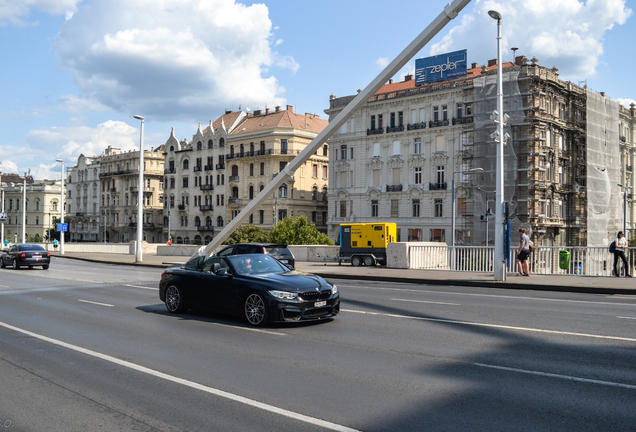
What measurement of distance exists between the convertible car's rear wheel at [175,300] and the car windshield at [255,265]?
1686mm

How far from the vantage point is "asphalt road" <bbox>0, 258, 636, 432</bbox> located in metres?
5.59

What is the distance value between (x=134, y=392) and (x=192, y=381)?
710mm

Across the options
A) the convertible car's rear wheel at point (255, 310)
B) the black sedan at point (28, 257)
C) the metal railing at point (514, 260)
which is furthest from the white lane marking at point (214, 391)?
the black sedan at point (28, 257)

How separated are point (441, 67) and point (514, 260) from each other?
39.1 meters

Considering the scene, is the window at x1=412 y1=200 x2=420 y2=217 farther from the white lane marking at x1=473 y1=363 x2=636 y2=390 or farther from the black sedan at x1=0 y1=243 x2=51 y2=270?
the white lane marking at x1=473 y1=363 x2=636 y2=390

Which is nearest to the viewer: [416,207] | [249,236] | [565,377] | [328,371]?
[565,377]

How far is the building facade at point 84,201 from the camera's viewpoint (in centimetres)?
11194

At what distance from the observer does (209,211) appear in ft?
288

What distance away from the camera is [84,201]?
115 meters

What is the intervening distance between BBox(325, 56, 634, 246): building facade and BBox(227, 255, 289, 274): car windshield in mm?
36138

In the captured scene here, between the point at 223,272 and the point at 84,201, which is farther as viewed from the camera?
the point at 84,201

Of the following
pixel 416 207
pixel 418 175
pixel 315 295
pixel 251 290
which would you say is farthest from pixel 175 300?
pixel 418 175

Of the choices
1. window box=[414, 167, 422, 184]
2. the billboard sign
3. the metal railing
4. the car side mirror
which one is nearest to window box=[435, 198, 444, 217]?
window box=[414, 167, 422, 184]

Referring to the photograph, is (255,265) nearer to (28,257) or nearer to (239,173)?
(28,257)
